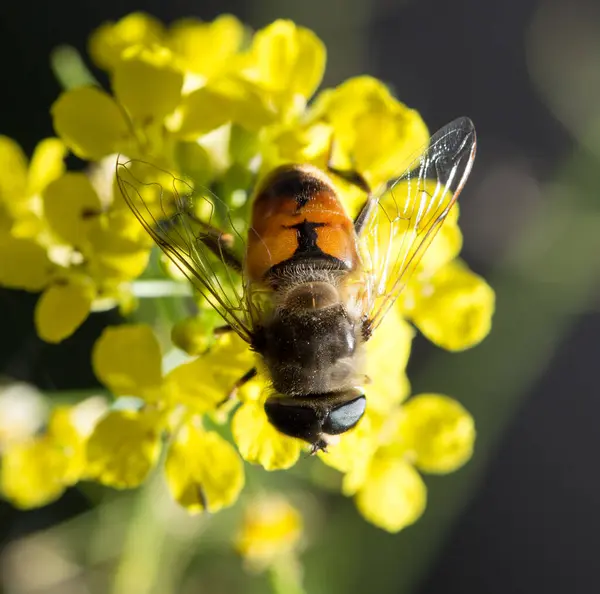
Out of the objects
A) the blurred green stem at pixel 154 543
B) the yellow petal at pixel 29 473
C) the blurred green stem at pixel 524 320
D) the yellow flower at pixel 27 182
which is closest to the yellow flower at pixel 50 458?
the yellow petal at pixel 29 473

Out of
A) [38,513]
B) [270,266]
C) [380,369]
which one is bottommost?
[38,513]

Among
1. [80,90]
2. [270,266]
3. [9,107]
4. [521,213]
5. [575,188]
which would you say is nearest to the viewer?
[270,266]

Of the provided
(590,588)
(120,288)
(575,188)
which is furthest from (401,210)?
(590,588)

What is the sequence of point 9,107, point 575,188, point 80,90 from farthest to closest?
1. point 9,107
2. point 575,188
3. point 80,90

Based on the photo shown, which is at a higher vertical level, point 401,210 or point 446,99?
point 401,210

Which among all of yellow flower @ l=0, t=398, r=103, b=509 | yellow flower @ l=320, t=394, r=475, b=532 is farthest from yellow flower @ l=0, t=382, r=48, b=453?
yellow flower @ l=320, t=394, r=475, b=532

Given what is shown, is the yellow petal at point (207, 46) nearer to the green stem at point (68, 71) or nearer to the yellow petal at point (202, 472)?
the green stem at point (68, 71)

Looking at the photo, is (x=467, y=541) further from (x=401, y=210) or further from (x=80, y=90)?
(x=80, y=90)

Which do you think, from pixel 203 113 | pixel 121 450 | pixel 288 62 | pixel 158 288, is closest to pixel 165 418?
pixel 121 450
